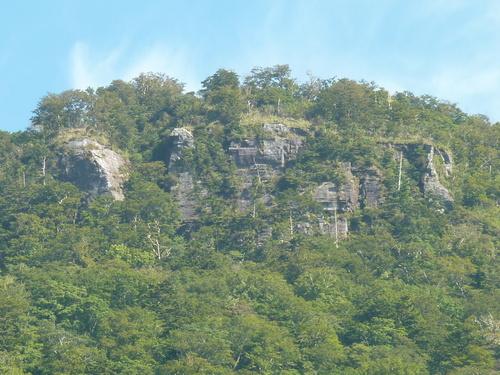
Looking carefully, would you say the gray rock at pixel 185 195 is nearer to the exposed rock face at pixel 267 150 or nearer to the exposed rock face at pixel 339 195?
the exposed rock face at pixel 267 150

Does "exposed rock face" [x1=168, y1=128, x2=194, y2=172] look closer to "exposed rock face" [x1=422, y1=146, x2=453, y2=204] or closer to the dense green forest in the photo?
the dense green forest

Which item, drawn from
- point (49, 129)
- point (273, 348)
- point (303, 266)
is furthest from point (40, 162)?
point (273, 348)

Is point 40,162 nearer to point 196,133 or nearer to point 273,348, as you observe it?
point 196,133

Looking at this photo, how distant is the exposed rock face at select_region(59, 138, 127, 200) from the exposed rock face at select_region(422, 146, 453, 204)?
13.7 metres

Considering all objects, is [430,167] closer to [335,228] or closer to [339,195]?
[339,195]

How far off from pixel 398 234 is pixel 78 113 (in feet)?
54.7

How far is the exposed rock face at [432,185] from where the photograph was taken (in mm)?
71250

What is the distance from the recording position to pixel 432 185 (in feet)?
236

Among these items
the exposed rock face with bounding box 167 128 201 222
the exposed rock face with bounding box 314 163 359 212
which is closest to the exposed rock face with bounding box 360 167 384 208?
the exposed rock face with bounding box 314 163 359 212

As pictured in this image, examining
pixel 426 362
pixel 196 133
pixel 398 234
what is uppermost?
pixel 196 133

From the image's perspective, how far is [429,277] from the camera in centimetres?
6488

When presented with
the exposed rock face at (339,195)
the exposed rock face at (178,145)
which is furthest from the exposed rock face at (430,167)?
the exposed rock face at (178,145)

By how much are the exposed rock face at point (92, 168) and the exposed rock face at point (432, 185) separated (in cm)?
1370

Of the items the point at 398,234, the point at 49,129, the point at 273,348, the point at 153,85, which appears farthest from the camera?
the point at 153,85
